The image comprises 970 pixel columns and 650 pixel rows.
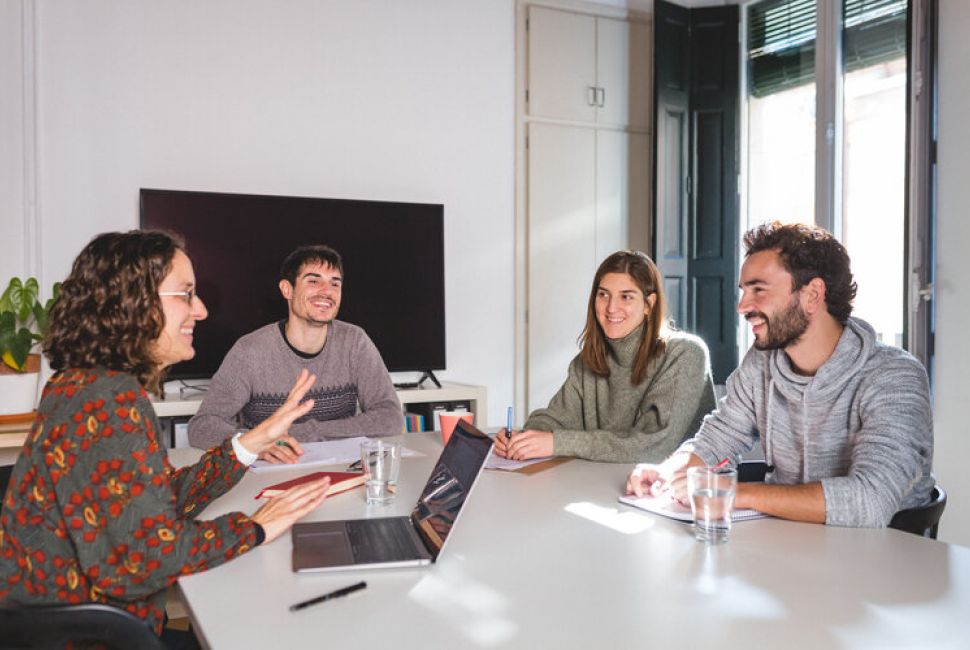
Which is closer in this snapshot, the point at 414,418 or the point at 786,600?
the point at 786,600

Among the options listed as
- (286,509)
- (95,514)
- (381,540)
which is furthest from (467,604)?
(95,514)

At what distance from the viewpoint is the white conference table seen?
94 centimetres

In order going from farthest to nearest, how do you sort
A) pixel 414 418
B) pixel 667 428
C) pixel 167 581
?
pixel 414 418 < pixel 667 428 < pixel 167 581

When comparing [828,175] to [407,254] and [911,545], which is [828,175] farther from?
[911,545]

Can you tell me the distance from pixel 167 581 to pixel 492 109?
11.6 feet

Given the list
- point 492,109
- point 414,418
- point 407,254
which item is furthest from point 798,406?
point 492,109

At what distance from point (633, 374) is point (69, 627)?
5.12ft

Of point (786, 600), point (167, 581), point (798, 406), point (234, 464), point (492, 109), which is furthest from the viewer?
point (492, 109)

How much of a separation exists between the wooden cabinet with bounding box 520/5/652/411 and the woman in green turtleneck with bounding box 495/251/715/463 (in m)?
2.09

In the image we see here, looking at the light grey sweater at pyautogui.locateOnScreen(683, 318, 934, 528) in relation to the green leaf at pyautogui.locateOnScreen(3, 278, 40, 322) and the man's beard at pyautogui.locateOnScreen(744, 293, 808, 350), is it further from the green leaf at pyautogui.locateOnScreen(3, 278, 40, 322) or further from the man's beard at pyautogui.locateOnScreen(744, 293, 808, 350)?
the green leaf at pyautogui.locateOnScreen(3, 278, 40, 322)

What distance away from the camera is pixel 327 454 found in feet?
6.55

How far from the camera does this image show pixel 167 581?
1156 mm

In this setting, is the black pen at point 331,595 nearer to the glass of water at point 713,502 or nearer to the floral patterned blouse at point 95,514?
the floral patterned blouse at point 95,514

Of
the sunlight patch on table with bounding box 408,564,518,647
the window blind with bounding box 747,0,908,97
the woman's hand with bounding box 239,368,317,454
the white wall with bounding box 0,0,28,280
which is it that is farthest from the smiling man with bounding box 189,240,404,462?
the window blind with bounding box 747,0,908,97
